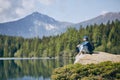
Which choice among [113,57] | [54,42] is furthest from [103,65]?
[54,42]

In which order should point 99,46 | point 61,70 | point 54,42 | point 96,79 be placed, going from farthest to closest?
point 54,42, point 99,46, point 61,70, point 96,79

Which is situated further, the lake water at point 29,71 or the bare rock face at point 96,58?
the lake water at point 29,71

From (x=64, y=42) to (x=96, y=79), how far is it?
15327 cm

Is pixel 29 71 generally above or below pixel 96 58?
below

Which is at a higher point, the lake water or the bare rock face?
the bare rock face

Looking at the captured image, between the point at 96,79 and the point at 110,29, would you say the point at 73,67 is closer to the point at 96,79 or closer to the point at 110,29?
the point at 96,79

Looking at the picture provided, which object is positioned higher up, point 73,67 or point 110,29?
point 110,29

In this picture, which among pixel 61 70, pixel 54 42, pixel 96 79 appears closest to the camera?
pixel 96 79

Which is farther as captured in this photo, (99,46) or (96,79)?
(99,46)

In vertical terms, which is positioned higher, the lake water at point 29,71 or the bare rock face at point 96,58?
the bare rock face at point 96,58

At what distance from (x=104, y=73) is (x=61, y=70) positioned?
11.8 ft

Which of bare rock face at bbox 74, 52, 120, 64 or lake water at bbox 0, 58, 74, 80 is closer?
bare rock face at bbox 74, 52, 120, 64

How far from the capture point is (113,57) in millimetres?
27797

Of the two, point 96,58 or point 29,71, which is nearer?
point 96,58
